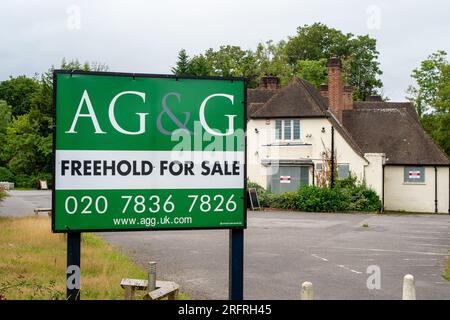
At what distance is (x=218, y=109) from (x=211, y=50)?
7161cm

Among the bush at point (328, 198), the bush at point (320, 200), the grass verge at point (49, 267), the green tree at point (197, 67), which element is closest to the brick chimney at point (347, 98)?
the bush at point (328, 198)

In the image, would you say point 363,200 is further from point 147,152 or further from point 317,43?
point 317,43

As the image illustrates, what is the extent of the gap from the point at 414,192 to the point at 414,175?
3.51 feet

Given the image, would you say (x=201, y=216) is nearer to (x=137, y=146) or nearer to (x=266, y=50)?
(x=137, y=146)

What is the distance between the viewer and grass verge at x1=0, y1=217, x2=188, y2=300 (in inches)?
358

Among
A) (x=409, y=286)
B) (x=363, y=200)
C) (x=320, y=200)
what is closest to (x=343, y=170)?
(x=363, y=200)

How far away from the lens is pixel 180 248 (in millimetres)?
16672

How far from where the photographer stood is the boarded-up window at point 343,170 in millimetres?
35719

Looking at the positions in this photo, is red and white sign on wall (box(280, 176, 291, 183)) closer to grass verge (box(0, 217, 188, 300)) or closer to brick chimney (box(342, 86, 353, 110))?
brick chimney (box(342, 86, 353, 110))

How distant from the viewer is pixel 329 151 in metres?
35.9

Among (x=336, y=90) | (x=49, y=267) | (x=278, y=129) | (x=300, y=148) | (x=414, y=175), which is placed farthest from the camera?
(x=336, y=90)

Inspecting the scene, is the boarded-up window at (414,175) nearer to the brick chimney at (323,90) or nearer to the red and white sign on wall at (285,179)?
the red and white sign on wall at (285,179)

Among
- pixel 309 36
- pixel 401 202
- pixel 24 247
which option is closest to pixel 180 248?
pixel 24 247

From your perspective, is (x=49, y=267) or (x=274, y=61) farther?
(x=274, y=61)
